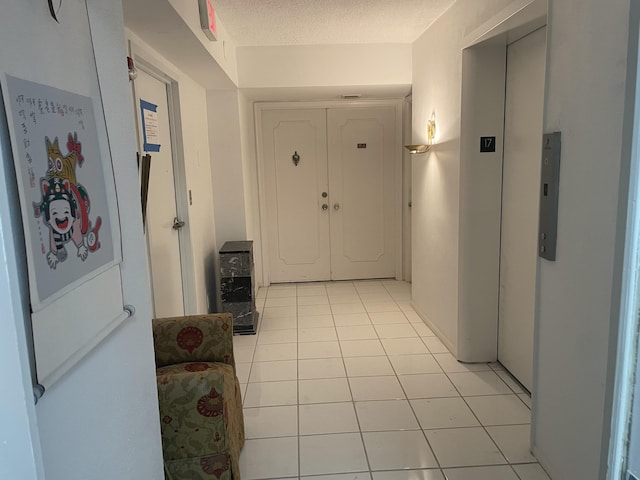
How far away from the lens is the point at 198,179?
3.80 m

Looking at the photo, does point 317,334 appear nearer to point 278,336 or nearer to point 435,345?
point 278,336

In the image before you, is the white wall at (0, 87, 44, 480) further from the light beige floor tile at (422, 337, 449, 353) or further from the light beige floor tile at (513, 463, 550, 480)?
the light beige floor tile at (422, 337, 449, 353)

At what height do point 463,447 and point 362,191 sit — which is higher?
point 362,191

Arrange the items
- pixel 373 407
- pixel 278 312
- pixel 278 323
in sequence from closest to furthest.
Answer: pixel 373 407, pixel 278 323, pixel 278 312

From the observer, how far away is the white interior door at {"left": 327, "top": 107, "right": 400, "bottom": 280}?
5.18 meters

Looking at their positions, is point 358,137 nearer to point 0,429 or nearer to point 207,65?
point 207,65

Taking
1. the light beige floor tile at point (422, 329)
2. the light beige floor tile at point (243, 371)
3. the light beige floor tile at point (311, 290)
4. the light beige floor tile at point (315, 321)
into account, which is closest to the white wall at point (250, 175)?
the light beige floor tile at point (311, 290)

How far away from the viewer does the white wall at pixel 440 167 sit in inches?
119

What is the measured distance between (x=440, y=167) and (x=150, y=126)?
207 cm

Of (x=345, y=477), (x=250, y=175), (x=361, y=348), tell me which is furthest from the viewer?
(x=250, y=175)

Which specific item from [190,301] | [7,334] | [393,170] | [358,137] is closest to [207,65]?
[190,301]

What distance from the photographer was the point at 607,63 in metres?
1.53

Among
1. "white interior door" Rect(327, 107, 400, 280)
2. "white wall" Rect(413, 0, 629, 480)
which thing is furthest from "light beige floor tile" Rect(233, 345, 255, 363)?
"white interior door" Rect(327, 107, 400, 280)

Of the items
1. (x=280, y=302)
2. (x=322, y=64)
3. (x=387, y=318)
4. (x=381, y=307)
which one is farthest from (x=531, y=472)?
(x=322, y=64)
